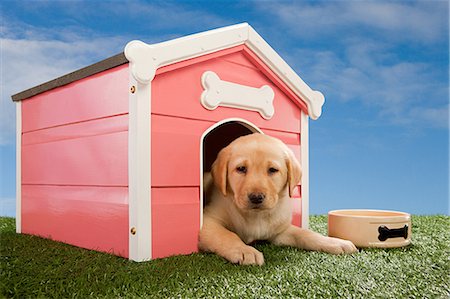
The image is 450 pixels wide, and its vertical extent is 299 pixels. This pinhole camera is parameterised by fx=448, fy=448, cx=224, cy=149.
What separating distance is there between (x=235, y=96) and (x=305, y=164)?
3.15 ft

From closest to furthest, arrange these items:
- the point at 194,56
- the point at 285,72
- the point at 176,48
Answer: the point at 176,48 → the point at 194,56 → the point at 285,72

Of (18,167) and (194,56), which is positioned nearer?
(194,56)

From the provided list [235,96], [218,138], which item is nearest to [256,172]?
[235,96]

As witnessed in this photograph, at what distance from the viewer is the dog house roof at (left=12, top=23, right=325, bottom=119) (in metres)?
2.49

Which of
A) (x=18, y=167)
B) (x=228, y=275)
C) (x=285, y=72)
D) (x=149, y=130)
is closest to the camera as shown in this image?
(x=228, y=275)

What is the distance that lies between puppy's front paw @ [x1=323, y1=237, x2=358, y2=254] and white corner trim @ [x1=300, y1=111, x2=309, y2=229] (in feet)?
2.39

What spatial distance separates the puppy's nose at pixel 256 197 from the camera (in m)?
2.57

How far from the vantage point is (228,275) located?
2.21m

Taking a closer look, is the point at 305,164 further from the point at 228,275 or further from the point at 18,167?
the point at 18,167

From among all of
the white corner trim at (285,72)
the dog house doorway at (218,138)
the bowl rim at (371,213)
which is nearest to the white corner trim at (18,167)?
the dog house doorway at (218,138)

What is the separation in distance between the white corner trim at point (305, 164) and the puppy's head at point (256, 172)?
0.76 metres

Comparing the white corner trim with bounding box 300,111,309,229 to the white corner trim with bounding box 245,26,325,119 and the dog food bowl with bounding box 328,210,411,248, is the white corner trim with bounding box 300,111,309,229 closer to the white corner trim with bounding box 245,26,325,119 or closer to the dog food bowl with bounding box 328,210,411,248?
the white corner trim with bounding box 245,26,325,119

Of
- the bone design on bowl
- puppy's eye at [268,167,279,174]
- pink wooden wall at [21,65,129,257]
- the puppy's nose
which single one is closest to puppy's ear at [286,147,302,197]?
puppy's eye at [268,167,279,174]

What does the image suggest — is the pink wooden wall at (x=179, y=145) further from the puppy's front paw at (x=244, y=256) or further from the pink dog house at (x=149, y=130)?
the puppy's front paw at (x=244, y=256)
